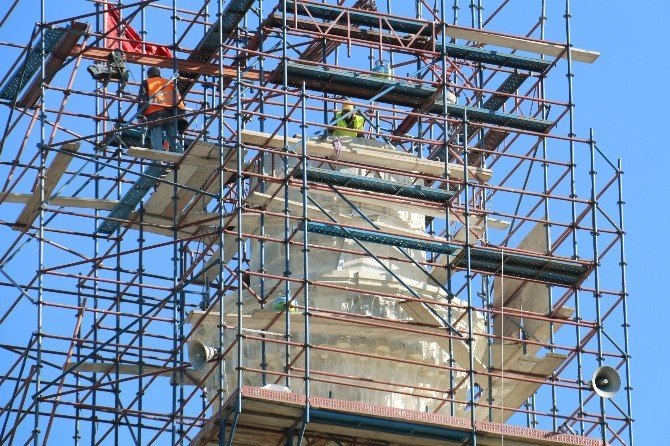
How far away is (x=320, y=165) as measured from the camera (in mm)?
74125

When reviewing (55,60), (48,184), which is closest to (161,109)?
(55,60)

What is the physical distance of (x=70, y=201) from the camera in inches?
2918

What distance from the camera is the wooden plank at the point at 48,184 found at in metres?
72.9

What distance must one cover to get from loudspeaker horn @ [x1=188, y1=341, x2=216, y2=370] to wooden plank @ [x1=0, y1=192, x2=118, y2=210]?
6.84 m

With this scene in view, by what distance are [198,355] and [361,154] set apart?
273 inches

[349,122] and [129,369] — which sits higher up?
[349,122]

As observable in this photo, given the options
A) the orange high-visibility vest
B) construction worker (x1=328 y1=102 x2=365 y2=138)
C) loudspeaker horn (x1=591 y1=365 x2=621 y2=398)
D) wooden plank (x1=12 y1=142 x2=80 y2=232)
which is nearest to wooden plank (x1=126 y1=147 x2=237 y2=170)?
wooden plank (x1=12 y1=142 x2=80 y2=232)

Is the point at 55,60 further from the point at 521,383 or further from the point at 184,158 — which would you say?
the point at 521,383

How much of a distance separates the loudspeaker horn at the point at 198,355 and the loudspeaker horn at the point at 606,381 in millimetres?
8611

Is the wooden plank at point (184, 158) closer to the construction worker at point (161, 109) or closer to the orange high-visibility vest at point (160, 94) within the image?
the construction worker at point (161, 109)

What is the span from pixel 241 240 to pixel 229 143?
11.6 ft

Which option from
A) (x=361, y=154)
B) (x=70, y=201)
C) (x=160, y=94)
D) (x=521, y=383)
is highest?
(x=160, y=94)

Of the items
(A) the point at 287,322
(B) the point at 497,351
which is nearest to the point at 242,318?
(A) the point at 287,322

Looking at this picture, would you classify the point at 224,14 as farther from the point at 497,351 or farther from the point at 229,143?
the point at 497,351
